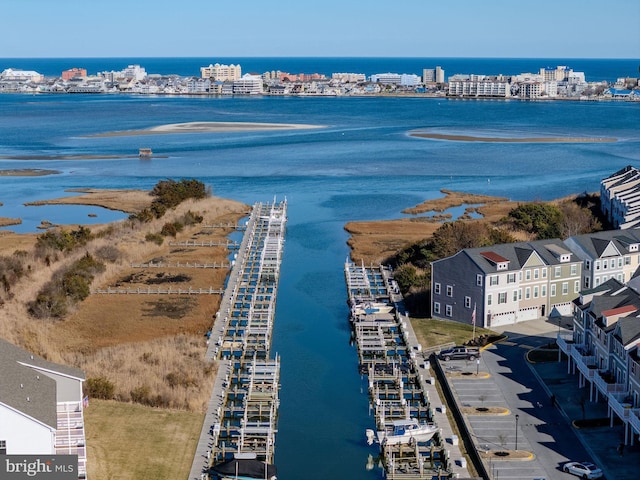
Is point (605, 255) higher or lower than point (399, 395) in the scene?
higher

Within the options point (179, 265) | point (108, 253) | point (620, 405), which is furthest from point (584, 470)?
point (108, 253)

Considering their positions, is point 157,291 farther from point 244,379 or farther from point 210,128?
point 210,128

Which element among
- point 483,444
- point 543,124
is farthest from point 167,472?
point 543,124

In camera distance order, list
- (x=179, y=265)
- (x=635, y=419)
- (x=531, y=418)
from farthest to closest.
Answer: (x=179, y=265) → (x=531, y=418) → (x=635, y=419)

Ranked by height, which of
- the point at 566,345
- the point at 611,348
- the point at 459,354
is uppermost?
the point at 611,348

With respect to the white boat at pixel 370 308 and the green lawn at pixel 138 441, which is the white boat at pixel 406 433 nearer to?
the green lawn at pixel 138 441

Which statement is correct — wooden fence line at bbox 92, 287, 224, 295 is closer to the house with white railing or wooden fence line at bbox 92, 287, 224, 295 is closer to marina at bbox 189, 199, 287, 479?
marina at bbox 189, 199, 287, 479
